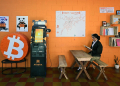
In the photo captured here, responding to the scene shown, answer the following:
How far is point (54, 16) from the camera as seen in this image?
4.23 m

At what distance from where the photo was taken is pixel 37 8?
13.8 feet

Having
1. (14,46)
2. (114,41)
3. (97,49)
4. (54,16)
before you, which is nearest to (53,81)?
(97,49)

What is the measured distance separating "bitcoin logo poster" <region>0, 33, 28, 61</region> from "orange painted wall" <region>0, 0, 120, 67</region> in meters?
0.57

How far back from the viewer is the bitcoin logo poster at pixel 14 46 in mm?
3734

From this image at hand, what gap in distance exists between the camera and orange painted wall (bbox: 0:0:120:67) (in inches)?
165

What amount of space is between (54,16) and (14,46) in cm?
195

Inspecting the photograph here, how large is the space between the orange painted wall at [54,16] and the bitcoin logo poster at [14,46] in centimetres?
57

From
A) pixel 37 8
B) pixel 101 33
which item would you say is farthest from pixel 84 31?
pixel 37 8

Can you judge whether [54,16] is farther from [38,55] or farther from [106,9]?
[106,9]

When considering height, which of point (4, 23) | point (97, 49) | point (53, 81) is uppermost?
point (4, 23)

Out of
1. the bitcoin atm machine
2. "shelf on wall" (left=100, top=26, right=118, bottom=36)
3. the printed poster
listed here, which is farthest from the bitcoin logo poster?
"shelf on wall" (left=100, top=26, right=118, bottom=36)

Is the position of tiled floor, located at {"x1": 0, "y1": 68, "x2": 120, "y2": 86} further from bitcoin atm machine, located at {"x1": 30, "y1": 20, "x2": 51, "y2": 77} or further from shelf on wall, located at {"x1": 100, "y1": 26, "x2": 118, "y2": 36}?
shelf on wall, located at {"x1": 100, "y1": 26, "x2": 118, "y2": 36}

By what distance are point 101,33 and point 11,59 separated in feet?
12.0

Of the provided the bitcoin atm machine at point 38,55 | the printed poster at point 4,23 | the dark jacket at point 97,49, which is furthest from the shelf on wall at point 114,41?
the printed poster at point 4,23
